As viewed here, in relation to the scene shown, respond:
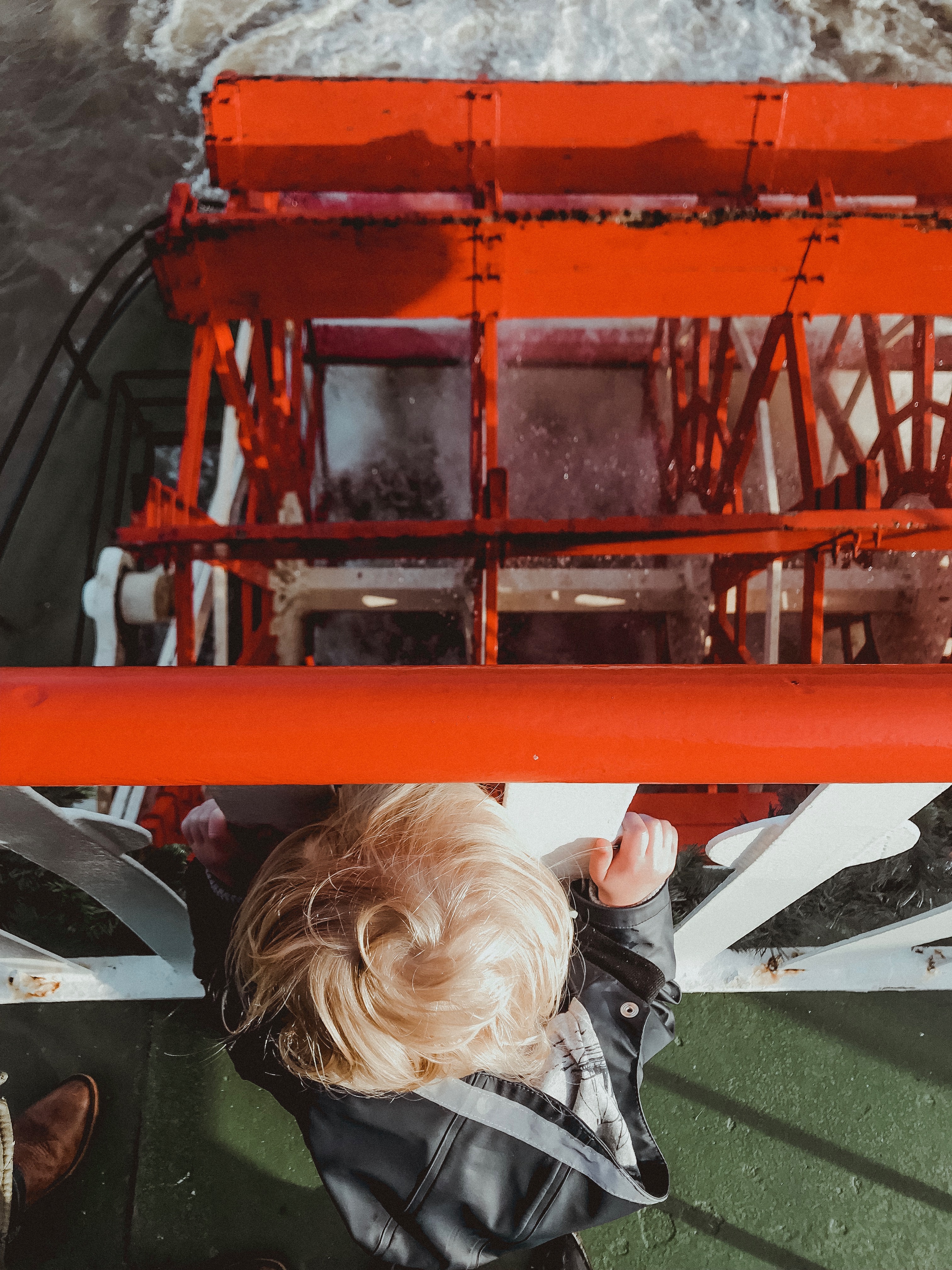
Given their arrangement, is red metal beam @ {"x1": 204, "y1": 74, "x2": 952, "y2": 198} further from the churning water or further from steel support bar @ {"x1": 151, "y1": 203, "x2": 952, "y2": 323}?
the churning water

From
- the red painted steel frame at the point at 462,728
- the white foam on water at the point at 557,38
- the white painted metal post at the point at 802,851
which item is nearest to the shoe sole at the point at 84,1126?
the white painted metal post at the point at 802,851

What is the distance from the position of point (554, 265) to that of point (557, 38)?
6.95m

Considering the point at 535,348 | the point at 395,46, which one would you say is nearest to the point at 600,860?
the point at 535,348

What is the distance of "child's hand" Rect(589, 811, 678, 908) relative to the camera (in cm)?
112

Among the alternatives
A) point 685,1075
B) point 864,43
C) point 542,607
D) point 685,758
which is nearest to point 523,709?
point 685,758

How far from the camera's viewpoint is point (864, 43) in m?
8.32

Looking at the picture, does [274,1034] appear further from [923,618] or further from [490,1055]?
[923,618]

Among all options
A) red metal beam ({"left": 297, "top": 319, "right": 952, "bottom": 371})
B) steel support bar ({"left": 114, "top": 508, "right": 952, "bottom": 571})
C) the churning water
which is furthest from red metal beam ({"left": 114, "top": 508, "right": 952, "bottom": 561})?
the churning water

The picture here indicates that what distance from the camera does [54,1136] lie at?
6.03 feet

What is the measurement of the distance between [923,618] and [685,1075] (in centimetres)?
264

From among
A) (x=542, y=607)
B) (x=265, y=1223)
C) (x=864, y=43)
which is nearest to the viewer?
(x=265, y=1223)

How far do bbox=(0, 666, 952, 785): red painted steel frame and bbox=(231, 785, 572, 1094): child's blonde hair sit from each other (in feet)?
0.92

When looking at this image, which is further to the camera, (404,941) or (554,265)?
(554,265)

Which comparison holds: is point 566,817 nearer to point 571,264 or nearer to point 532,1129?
point 532,1129
